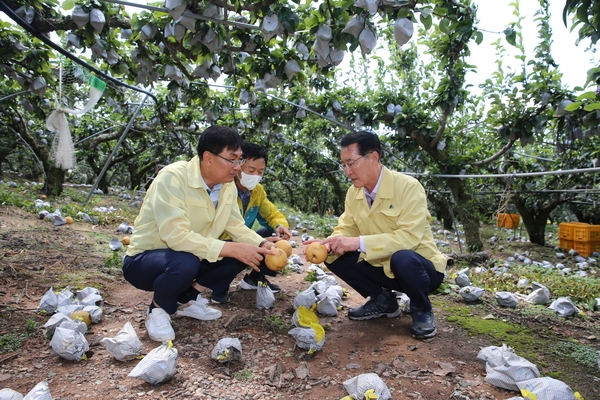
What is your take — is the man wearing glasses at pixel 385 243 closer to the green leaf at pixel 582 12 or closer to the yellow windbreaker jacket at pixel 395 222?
the yellow windbreaker jacket at pixel 395 222

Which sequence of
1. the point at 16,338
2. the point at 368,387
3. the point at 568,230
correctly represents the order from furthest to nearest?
the point at 568,230 < the point at 16,338 < the point at 368,387

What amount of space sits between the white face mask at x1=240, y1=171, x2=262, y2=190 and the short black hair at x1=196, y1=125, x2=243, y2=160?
751 millimetres

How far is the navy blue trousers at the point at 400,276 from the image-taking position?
8.24 ft

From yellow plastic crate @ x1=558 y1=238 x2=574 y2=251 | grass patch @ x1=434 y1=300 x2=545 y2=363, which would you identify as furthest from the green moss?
yellow plastic crate @ x1=558 y1=238 x2=574 y2=251

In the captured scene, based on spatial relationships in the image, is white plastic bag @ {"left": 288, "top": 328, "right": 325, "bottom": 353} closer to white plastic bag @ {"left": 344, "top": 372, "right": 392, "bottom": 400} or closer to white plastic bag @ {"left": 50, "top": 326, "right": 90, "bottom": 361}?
white plastic bag @ {"left": 344, "top": 372, "right": 392, "bottom": 400}

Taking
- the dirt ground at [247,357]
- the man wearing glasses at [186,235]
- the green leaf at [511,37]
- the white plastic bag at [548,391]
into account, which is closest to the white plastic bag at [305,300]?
the dirt ground at [247,357]

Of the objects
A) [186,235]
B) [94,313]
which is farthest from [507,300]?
[94,313]

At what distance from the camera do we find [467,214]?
6.20m

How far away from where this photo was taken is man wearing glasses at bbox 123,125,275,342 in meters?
2.37

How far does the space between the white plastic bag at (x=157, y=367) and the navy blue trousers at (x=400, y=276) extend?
1.40m

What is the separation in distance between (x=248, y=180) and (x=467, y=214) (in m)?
4.22

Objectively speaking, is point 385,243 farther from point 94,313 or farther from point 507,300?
point 94,313

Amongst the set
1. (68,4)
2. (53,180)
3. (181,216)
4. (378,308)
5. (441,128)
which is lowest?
(378,308)

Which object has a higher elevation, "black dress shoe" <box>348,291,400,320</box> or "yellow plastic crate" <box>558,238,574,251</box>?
"black dress shoe" <box>348,291,400,320</box>
